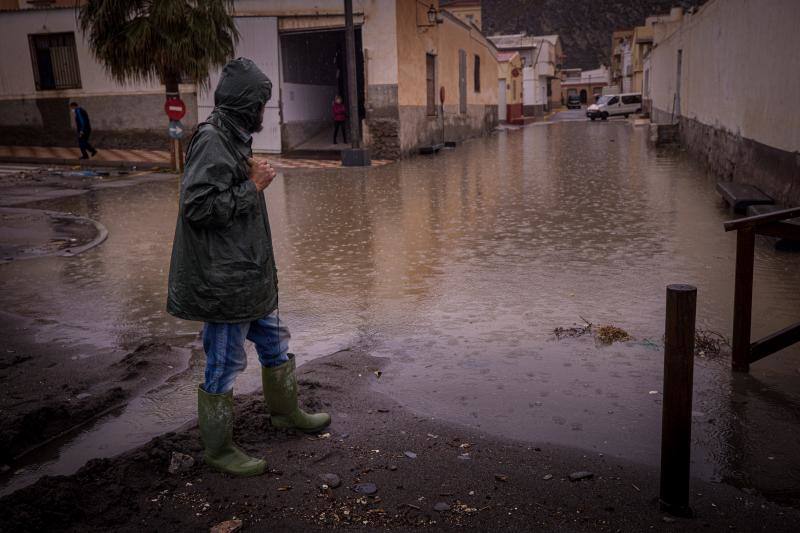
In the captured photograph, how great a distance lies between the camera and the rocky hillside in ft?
447

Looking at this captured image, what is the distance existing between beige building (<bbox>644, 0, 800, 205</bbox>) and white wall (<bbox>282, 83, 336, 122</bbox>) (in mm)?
11469

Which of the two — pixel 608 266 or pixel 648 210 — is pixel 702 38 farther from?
pixel 608 266

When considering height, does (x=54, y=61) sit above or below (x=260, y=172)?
above

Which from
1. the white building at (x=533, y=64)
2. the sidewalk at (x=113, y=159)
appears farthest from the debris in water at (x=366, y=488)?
the white building at (x=533, y=64)

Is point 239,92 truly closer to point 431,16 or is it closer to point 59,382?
point 59,382

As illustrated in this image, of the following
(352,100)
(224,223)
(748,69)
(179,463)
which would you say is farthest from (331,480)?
(352,100)

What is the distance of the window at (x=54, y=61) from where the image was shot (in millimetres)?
21922

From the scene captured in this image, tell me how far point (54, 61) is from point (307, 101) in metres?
7.88

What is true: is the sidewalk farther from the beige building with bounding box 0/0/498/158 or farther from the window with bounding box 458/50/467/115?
the window with bounding box 458/50/467/115

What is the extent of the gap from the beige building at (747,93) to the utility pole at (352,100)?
8.14 meters

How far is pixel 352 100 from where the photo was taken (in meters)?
17.9

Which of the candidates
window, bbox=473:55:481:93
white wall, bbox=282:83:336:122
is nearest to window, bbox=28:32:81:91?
white wall, bbox=282:83:336:122

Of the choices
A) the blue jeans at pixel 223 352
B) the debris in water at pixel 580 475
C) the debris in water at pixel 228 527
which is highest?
the blue jeans at pixel 223 352

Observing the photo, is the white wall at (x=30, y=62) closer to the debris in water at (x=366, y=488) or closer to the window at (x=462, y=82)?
the window at (x=462, y=82)
